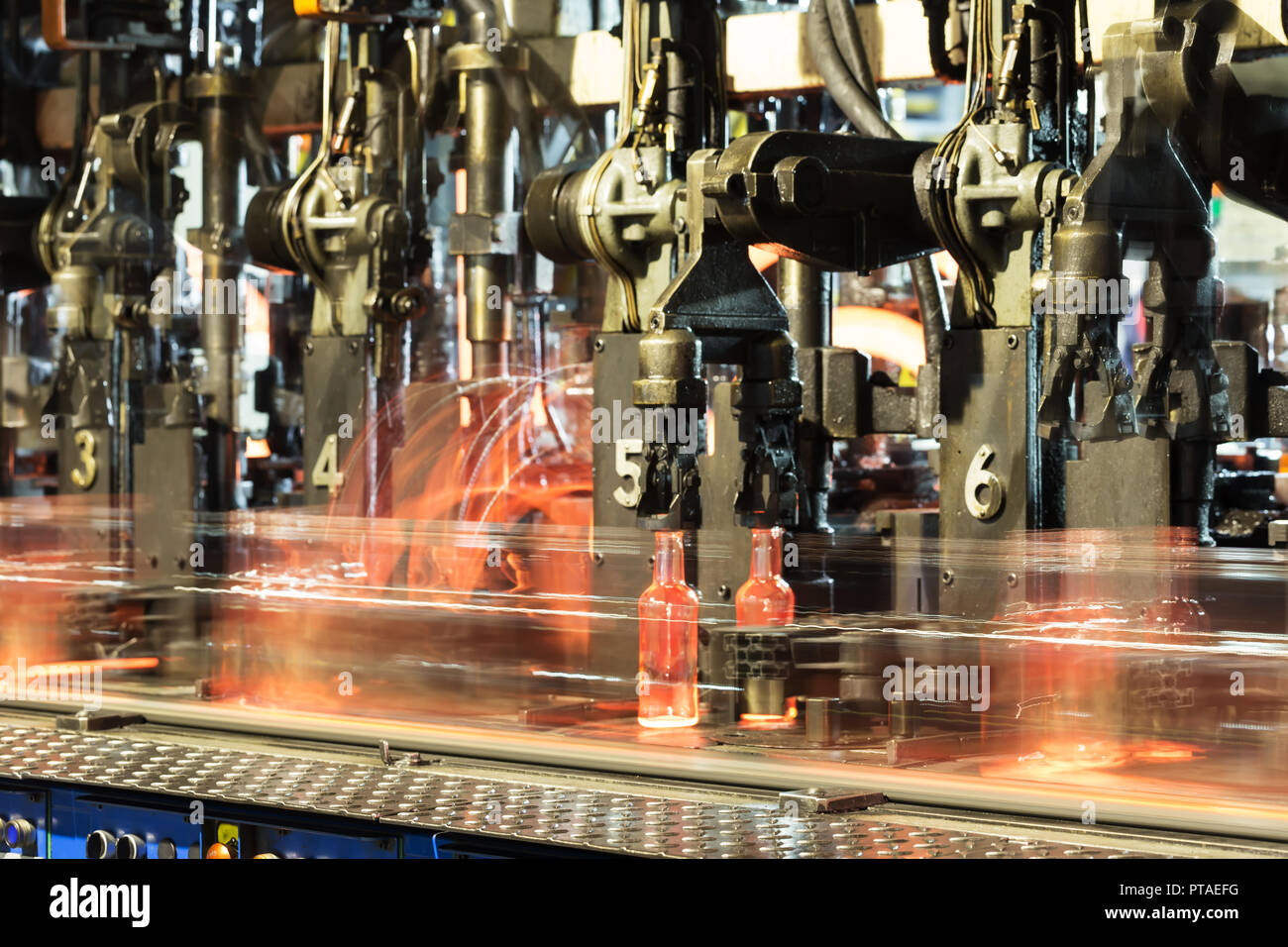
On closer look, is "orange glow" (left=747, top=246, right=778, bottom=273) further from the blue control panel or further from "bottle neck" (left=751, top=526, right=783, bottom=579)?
the blue control panel

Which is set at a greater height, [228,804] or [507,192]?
[507,192]

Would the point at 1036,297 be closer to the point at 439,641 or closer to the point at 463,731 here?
the point at 463,731

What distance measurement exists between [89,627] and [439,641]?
1.16 metres

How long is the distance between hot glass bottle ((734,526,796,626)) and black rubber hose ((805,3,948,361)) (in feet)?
1.66

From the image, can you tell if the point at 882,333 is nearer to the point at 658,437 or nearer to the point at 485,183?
the point at 485,183

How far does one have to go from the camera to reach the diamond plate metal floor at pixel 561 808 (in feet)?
8.35

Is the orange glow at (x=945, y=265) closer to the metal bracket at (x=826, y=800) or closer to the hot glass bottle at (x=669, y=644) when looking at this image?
the hot glass bottle at (x=669, y=644)

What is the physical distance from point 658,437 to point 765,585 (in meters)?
0.45

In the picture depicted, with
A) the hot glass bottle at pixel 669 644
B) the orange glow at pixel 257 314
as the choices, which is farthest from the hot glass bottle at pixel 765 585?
the orange glow at pixel 257 314

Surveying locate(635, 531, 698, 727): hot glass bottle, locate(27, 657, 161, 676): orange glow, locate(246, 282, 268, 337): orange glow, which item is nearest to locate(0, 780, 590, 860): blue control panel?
locate(635, 531, 698, 727): hot glass bottle
